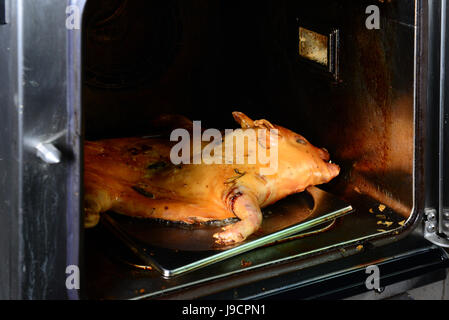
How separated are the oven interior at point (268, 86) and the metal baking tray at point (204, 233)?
0.03 meters

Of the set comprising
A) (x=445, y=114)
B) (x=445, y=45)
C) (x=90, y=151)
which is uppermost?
(x=445, y=45)

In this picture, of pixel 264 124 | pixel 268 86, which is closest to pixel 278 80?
pixel 268 86

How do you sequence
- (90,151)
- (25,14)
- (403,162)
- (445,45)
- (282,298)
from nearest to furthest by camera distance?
(25,14) → (282,298) → (445,45) → (403,162) → (90,151)

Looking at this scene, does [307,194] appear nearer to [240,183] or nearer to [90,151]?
[240,183]

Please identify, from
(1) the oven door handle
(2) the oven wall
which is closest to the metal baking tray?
(2) the oven wall

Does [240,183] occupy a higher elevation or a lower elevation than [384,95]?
lower

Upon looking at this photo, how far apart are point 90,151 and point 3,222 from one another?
0.71m

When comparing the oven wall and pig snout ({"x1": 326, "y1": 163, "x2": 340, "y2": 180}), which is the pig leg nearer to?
pig snout ({"x1": 326, "y1": 163, "x2": 340, "y2": 180})

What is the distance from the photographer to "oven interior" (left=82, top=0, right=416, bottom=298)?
4.93ft

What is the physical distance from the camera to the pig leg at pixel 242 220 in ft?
4.78

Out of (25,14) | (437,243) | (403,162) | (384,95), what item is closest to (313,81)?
(384,95)

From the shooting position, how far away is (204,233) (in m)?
1.56

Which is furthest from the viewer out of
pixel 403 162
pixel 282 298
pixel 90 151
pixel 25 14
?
pixel 90 151

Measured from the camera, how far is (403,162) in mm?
1566
